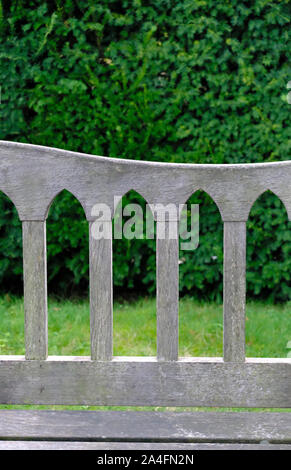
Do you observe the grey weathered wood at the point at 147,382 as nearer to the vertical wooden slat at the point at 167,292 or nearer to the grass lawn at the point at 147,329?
the vertical wooden slat at the point at 167,292

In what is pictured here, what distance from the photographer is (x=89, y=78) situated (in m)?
3.94

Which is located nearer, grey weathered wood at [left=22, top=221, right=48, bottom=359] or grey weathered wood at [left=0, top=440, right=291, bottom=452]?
grey weathered wood at [left=0, top=440, right=291, bottom=452]

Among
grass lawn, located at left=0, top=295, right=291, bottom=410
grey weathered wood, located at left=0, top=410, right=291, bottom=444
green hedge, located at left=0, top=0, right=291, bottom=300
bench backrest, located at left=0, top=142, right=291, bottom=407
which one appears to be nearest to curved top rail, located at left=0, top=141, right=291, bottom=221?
bench backrest, located at left=0, top=142, right=291, bottom=407

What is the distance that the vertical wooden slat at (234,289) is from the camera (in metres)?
1.47

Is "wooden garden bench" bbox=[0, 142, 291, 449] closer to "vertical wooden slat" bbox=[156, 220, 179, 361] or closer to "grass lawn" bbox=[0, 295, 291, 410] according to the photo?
"vertical wooden slat" bbox=[156, 220, 179, 361]

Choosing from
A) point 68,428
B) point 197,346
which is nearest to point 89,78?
point 197,346

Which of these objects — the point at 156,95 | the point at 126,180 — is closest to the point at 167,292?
the point at 126,180

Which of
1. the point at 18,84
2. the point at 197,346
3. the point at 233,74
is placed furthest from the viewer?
the point at 18,84

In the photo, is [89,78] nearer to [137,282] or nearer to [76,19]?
[76,19]

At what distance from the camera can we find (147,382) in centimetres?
151

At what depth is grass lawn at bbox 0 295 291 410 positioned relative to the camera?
3320mm

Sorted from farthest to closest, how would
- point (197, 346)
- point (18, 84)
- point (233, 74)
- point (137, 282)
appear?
point (137, 282), point (18, 84), point (233, 74), point (197, 346)

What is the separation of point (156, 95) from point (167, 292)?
2.60 metres

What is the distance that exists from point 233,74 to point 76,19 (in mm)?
1089
